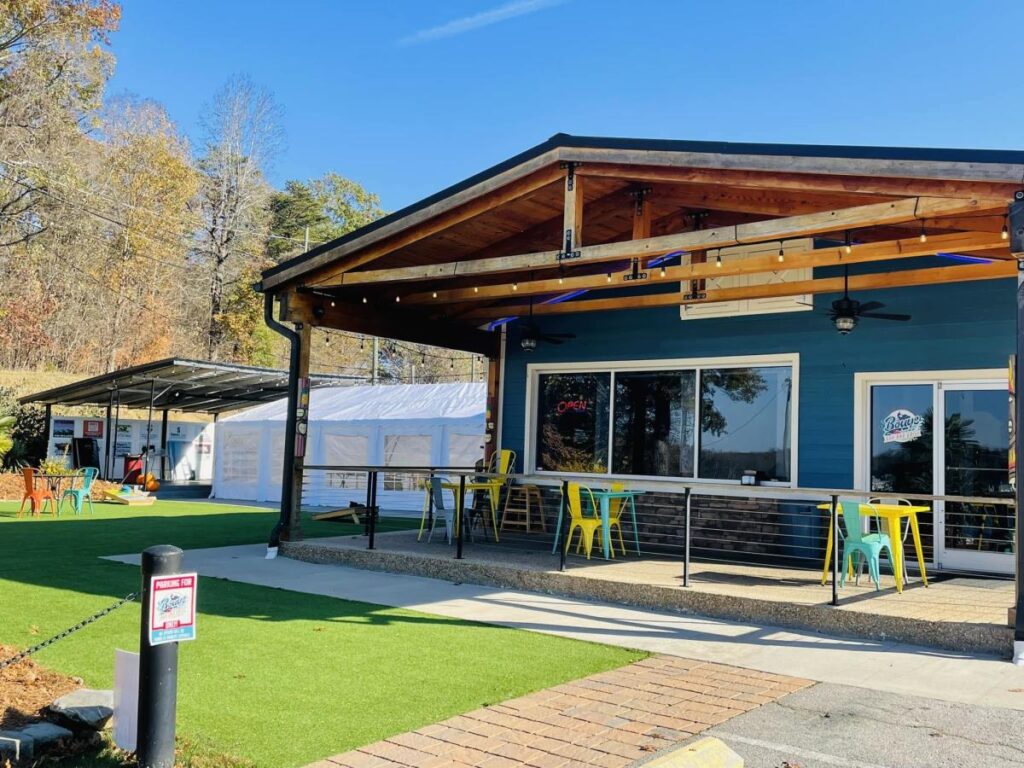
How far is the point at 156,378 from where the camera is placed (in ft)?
67.9

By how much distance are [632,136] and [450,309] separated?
4860mm

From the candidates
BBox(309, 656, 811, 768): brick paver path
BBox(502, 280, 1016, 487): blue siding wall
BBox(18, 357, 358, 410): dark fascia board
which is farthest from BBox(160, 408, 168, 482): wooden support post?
BBox(309, 656, 811, 768): brick paver path

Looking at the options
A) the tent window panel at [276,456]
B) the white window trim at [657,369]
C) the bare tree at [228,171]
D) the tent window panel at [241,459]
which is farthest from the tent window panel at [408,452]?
the bare tree at [228,171]

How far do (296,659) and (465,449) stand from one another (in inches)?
453

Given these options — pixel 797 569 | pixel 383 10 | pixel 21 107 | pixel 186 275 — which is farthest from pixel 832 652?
pixel 186 275

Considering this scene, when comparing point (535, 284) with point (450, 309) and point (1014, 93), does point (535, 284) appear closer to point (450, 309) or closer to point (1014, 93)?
point (450, 309)

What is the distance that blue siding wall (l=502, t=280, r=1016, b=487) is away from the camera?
8.39 m

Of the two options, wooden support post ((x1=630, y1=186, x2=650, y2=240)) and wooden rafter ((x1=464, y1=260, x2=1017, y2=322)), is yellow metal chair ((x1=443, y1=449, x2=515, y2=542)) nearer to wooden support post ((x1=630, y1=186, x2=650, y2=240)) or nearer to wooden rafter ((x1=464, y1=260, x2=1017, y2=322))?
wooden rafter ((x1=464, y1=260, x2=1017, y2=322))

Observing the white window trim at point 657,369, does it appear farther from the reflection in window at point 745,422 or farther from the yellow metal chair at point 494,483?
the yellow metal chair at point 494,483

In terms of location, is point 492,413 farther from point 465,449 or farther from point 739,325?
point 465,449

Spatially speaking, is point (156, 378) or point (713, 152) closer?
point (713, 152)

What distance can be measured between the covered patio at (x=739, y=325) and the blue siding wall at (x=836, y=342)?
2 centimetres

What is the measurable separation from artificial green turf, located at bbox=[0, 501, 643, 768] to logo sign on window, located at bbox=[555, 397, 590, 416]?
4.87m

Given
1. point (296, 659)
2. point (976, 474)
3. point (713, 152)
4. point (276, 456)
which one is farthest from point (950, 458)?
point (276, 456)
